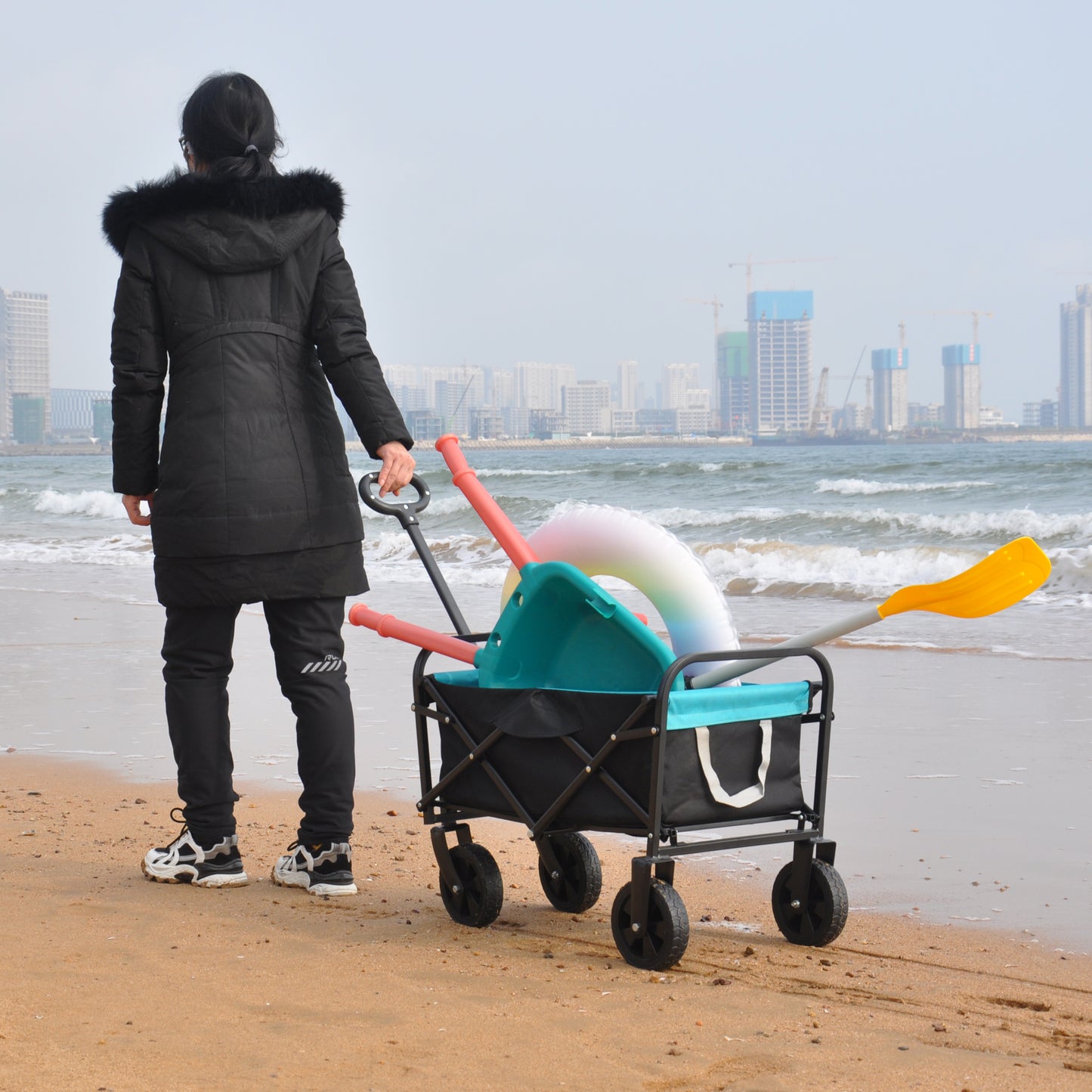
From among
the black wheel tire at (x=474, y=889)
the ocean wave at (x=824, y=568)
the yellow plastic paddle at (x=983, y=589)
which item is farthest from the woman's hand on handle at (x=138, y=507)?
the ocean wave at (x=824, y=568)

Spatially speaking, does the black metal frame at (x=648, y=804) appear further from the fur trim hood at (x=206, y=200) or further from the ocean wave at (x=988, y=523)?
the ocean wave at (x=988, y=523)

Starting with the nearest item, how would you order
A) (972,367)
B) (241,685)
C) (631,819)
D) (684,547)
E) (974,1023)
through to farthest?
(974,1023) < (631,819) < (684,547) < (241,685) < (972,367)

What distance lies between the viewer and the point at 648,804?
240cm

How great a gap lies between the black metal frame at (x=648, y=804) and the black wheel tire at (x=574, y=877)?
0.02 meters

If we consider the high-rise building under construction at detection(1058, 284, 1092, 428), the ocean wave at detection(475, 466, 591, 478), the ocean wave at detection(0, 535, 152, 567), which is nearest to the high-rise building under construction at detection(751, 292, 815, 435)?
the high-rise building under construction at detection(1058, 284, 1092, 428)

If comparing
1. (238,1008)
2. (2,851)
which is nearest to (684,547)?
(238,1008)

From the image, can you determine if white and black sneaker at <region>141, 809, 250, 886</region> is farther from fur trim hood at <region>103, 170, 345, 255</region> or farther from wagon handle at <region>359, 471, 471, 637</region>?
fur trim hood at <region>103, 170, 345, 255</region>

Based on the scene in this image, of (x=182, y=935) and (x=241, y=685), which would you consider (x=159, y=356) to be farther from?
(x=241, y=685)

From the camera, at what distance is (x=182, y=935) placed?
2664 mm

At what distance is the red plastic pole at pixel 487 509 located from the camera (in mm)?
2697

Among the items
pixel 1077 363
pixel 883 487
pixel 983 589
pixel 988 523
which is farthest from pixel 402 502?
pixel 1077 363

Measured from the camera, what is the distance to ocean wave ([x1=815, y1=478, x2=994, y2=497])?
82.3 ft

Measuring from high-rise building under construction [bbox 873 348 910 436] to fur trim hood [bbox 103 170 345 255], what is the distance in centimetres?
9231

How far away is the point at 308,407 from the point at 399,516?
12.3 inches
